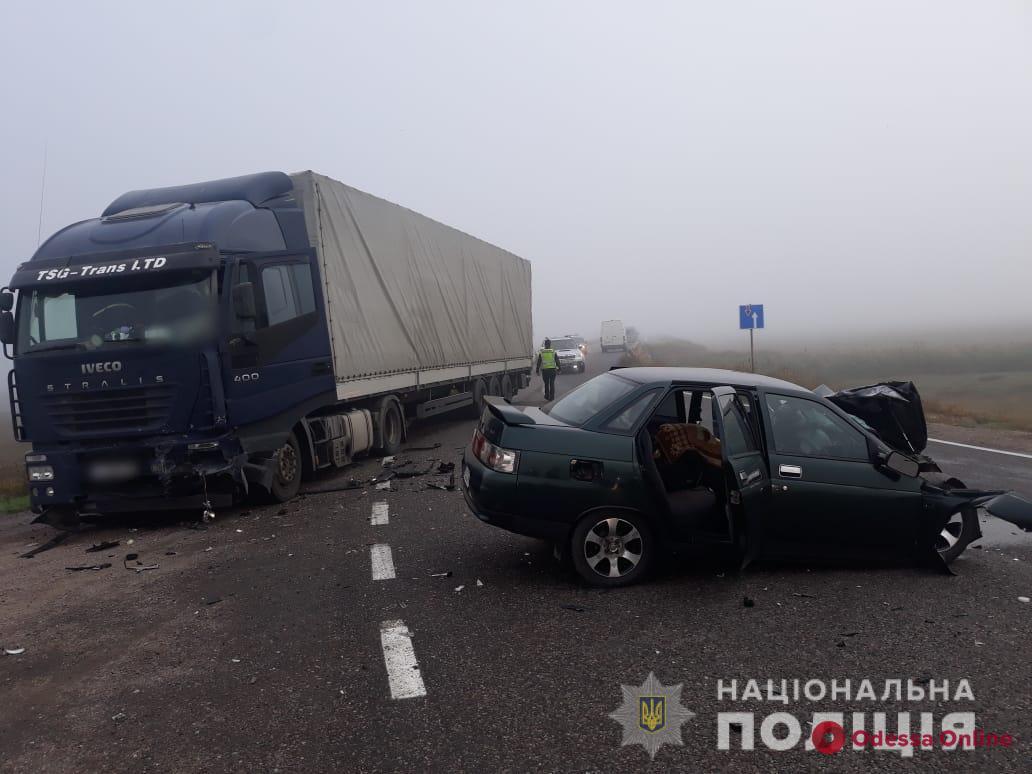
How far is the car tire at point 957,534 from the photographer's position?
597 cm

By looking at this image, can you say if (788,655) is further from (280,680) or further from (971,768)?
(280,680)

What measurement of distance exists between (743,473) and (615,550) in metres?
1.04

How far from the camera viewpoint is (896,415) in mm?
6684

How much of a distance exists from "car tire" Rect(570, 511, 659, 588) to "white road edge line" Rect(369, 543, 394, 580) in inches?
61.5

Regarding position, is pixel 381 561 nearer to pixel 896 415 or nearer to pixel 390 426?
pixel 896 415

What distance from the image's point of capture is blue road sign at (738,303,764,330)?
25.9 meters

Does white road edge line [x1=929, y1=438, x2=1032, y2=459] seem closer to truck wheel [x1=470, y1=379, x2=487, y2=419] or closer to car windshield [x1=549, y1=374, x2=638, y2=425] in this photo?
truck wheel [x1=470, y1=379, x2=487, y2=419]

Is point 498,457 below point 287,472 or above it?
above

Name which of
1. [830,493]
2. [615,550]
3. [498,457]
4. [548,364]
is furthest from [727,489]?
[548,364]

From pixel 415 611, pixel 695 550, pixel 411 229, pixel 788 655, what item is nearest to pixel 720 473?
pixel 695 550

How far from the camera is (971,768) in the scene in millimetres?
3244

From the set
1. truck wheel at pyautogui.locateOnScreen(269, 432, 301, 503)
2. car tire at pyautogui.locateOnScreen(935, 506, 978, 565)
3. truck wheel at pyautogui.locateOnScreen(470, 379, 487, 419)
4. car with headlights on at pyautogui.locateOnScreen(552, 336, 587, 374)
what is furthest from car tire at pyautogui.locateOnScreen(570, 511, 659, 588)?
car with headlights on at pyautogui.locateOnScreen(552, 336, 587, 374)

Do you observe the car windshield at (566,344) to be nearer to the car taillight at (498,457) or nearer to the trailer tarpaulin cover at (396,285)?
the trailer tarpaulin cover at (396,285)

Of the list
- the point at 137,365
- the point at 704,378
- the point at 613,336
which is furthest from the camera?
the point at 613,336
